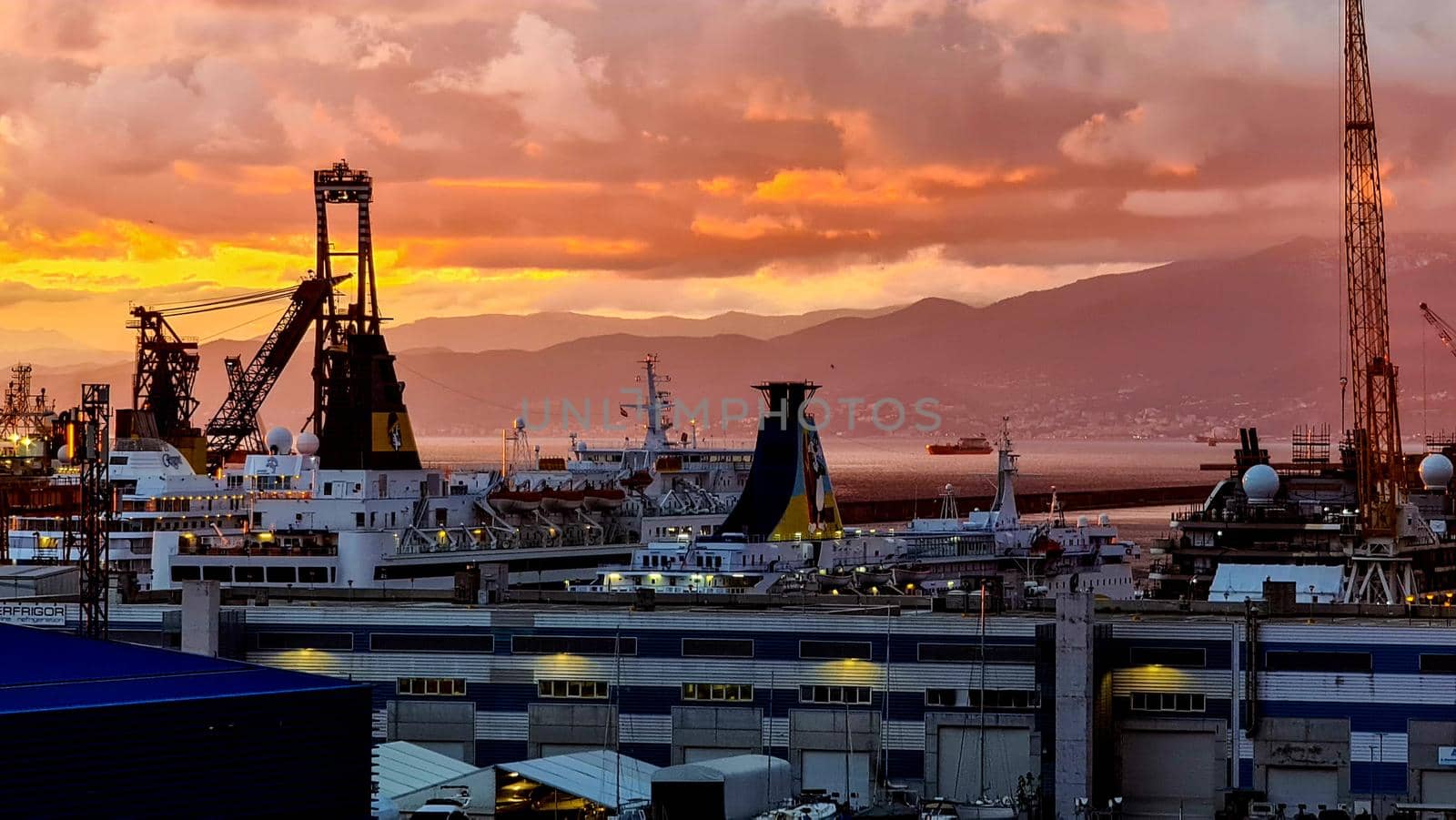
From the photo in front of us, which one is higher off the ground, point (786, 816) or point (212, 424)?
point (212, 424)

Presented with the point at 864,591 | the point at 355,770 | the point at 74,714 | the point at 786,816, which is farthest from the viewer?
the point at 864,591

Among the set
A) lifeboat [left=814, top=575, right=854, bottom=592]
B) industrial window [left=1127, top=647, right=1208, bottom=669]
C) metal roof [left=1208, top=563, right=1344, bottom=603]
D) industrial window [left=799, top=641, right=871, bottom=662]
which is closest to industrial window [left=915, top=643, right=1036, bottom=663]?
industrial window [left=799, top=641, right=871, bottom=662]

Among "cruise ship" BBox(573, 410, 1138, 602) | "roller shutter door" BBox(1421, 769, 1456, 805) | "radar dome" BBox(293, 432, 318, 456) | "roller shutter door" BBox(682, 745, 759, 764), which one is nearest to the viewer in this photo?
"roller shutter door" BBox(1421, 769, 1456, 805)

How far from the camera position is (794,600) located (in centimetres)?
5812

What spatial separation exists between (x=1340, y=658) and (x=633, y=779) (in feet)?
50.4

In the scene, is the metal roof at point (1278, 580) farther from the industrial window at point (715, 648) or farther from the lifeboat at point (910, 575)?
the industrial window at point (715, 648)

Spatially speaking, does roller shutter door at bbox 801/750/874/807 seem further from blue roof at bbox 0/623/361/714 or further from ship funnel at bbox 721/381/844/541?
ship funnel at bbox 721/381/844/541

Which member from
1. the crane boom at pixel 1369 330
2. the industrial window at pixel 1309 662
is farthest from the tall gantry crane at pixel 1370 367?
the industrial window at pixel 1309 662

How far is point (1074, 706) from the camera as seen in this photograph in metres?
50.7

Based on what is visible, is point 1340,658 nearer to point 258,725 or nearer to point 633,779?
point 633,779

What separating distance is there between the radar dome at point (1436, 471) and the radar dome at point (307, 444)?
4941 cm

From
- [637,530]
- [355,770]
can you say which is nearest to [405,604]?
[355,770]

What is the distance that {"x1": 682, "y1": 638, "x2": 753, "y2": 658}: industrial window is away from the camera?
53094 mm

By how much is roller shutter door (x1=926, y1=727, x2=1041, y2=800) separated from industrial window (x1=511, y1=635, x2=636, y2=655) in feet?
24.4
